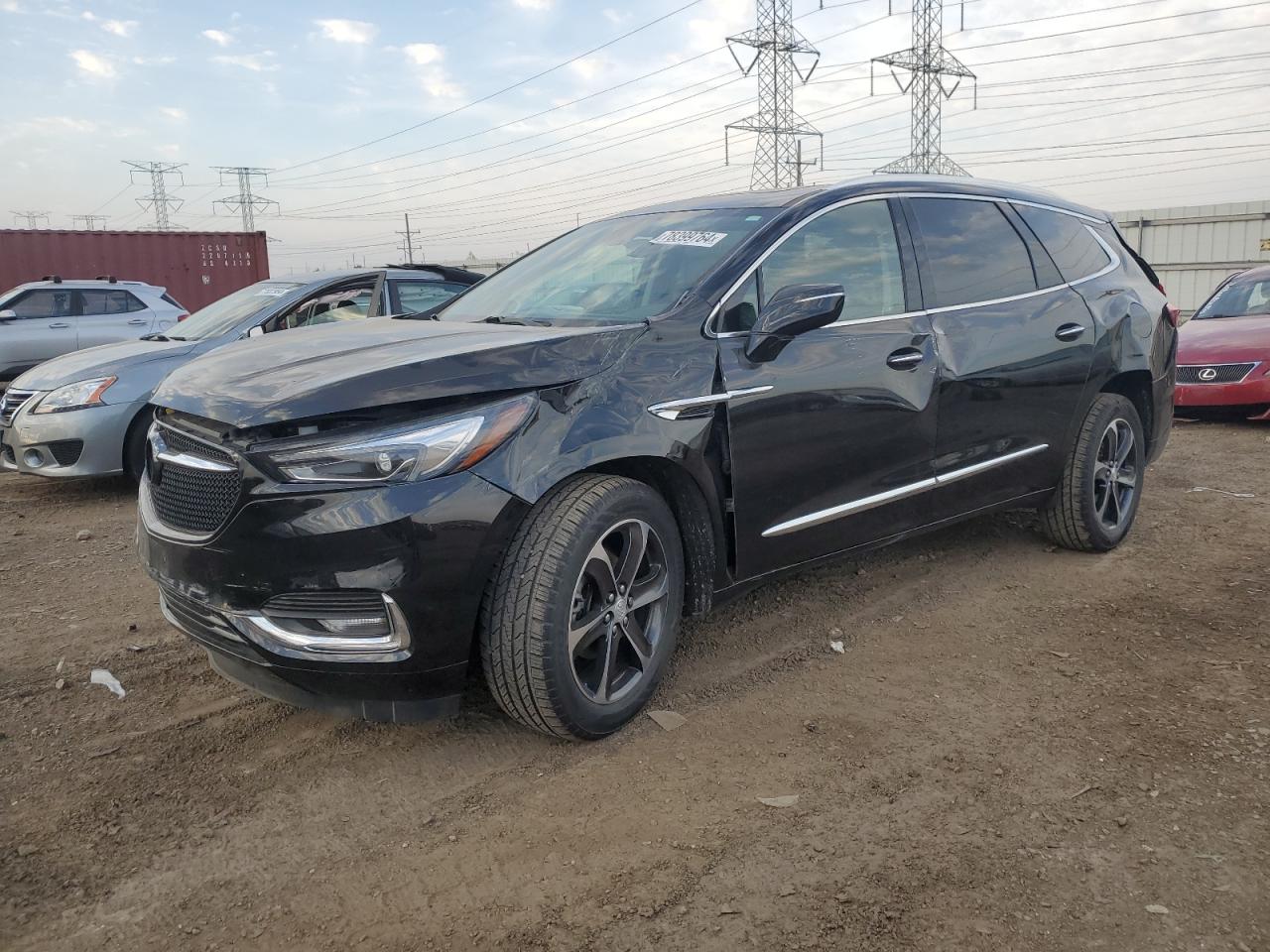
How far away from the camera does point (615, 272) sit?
3.65 m

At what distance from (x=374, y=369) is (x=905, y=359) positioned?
2.02 meters

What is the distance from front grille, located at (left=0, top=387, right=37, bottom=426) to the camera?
6.36m

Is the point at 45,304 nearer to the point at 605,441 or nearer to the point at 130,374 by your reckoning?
the point at 130,374

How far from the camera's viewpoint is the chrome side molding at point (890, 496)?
3.36 metres

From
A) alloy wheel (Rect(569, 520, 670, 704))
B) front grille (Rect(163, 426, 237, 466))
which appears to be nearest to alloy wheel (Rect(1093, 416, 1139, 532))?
alloy wheel (Rect(569, 520, 670, 704))

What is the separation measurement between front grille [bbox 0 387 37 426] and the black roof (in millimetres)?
4594

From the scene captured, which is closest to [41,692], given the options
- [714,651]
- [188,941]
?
[188,941]

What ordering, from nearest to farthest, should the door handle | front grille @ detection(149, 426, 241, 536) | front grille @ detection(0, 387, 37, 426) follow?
1. front grille @ detection(149, 426, 241, 536)
2. the door handle
3. front grille @ detection(0, 387, 37, 426)

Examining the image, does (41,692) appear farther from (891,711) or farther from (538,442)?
(891,711)

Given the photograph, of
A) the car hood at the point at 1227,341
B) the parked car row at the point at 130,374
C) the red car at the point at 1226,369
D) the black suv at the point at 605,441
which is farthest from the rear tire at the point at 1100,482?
the car hood at the point at 1227,341

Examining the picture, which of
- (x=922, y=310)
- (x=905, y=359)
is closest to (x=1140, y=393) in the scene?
(x=922, y=310)

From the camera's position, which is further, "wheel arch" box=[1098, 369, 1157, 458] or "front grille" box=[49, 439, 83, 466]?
"front grille" box=[49, 439, 83, 466]

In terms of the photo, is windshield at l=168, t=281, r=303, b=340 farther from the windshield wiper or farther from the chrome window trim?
the chrome window trim

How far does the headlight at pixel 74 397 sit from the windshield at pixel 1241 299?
31.6 ft
